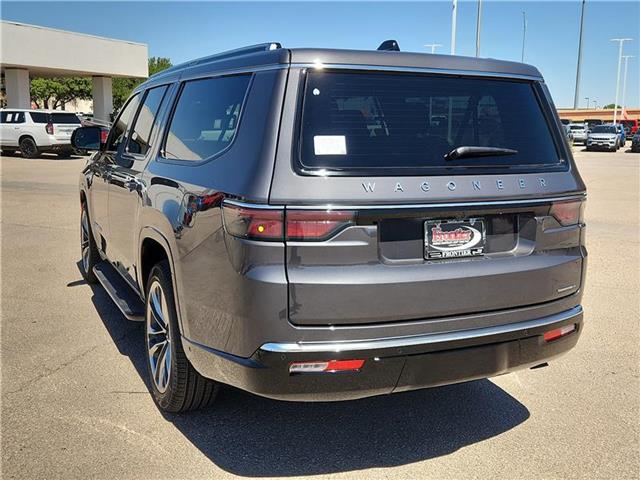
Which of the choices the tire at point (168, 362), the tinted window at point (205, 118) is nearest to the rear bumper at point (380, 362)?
the tire at point (168, 362)

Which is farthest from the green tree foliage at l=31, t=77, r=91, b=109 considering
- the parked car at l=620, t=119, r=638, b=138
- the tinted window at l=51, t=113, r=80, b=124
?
the parked car at l=620, t=119, r=638, b=138

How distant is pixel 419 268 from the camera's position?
2.81m

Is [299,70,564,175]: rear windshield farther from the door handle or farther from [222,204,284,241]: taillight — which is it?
the door handle

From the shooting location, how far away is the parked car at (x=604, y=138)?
40.8m

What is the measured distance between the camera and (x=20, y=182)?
1619 centimetres

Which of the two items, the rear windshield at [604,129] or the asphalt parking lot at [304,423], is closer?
the asphalt parking lot at [304,423]

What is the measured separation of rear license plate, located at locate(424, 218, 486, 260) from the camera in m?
2.85

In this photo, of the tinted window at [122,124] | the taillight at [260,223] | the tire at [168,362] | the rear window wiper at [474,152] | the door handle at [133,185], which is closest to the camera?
the taillight at [260,223]

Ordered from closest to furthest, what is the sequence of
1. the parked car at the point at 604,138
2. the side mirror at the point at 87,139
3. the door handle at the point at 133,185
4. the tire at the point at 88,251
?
the door handle at the point at 133,185 < the side mirror at the point at 87,139 < the tire at the point at 88,251 < the parked car at the point at 604,138

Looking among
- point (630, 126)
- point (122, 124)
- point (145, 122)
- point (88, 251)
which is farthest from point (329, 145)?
point (630, 126)

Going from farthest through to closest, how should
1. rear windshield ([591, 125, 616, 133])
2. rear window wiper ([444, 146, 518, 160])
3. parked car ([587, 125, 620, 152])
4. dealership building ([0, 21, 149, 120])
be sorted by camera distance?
rear windshield ([591, 125, 616, 133]) < parked car ([587, 125, 620, 152]) < dealership building ([0, 21, 149, 120]) < rear window wiper ([444, 146, 518, 160])

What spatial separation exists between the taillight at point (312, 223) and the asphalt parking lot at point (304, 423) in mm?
1220

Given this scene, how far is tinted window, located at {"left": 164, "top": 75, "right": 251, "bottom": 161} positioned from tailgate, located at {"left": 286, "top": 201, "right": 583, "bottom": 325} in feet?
2.50

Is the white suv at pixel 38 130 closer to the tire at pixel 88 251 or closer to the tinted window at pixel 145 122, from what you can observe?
the tire at pixel 88 251
